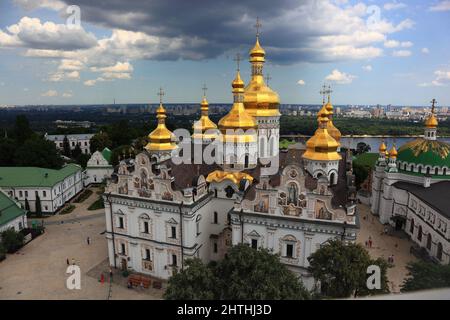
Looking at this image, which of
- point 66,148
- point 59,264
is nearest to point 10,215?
point 59,264

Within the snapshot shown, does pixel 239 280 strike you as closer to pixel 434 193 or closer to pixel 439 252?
A: pixel 439 252

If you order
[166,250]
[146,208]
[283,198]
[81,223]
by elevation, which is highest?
[283,198]

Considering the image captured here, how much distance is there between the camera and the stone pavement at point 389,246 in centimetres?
2184

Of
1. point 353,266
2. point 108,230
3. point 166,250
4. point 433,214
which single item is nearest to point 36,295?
point 108,230

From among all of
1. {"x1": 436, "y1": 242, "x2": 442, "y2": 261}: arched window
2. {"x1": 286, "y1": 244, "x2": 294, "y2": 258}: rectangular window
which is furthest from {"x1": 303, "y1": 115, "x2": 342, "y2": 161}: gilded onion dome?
{"x1": 436, "y1": 242, "x2": 442, "y2": 261}: arched window

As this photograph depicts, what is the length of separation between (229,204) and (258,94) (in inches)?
359

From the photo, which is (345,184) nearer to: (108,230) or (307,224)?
(307,224)

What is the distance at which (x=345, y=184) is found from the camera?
75.0ft

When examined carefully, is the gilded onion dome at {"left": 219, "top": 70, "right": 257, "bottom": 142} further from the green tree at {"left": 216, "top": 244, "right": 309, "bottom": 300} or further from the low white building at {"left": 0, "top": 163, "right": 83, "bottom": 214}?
the low white building at {"left": 0, "top": 163, "right": 83, "bottom": 214}

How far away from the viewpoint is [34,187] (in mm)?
34250

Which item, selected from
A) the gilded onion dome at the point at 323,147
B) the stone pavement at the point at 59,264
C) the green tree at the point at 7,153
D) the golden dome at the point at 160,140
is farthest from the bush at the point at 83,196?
the gilded onion dome at the point at 323,147

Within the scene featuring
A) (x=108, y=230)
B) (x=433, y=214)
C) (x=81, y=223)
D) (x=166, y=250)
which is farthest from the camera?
(x=81, y=223)

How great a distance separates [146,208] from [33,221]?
58.5ft

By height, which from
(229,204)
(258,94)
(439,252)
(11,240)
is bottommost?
(439,252)
